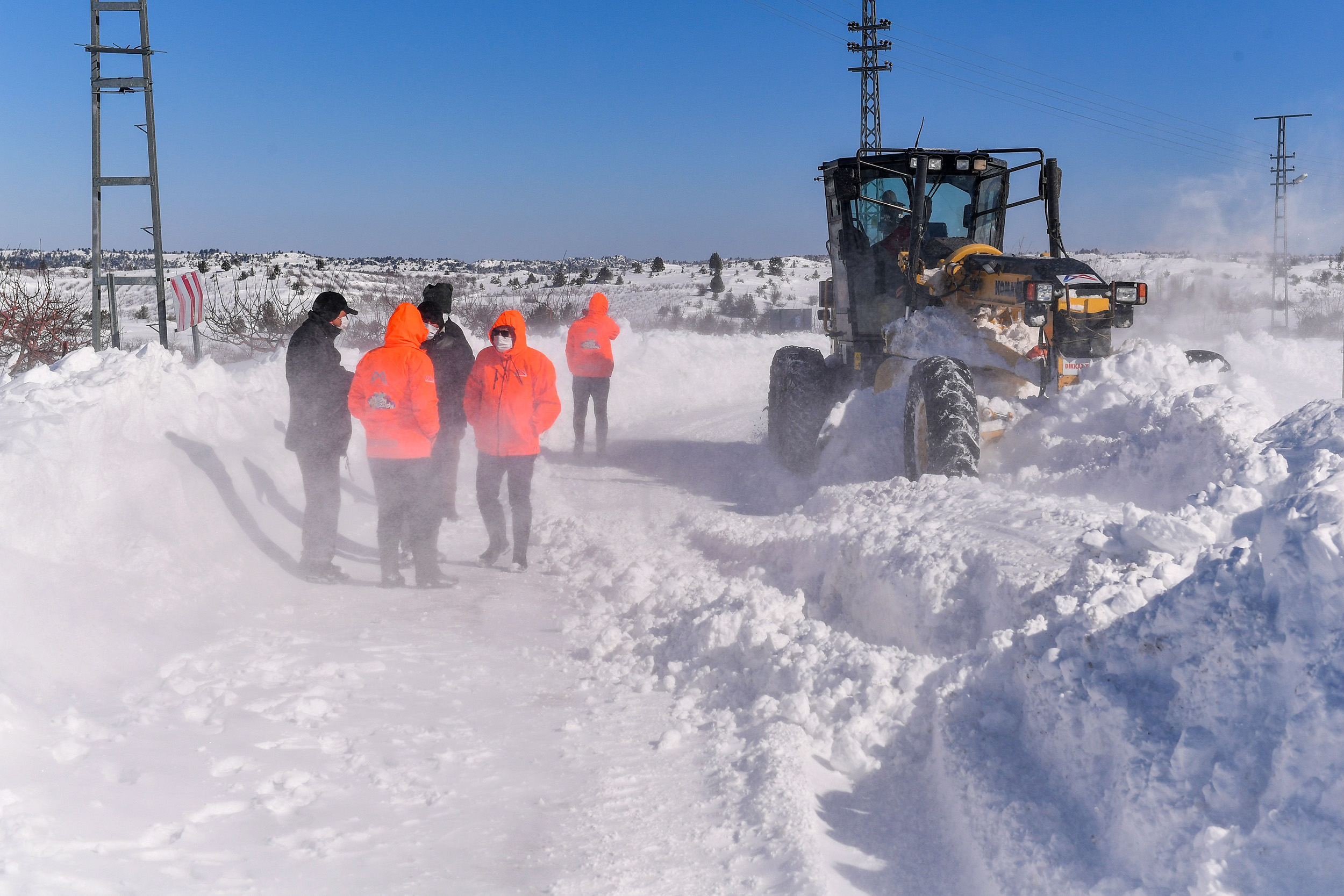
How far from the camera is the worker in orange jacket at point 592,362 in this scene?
10266 millimetres

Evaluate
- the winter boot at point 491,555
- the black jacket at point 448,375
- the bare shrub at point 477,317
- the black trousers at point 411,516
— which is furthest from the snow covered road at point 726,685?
the bare shrub at point 477,317

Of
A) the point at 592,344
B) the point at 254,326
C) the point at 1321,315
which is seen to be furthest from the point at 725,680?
the point at 1321,315

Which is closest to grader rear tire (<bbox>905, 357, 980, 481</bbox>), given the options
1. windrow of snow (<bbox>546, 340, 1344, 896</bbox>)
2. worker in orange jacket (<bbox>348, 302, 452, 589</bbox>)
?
windrow of snow (<bbox>546, 340, 1344, 896</bbox>)

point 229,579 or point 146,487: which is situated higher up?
point 146,487

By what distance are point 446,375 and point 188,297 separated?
6.61m

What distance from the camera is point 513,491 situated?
22.0 ft

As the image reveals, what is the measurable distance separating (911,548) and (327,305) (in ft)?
13.3

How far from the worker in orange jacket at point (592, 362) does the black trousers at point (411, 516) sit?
409 centimetres

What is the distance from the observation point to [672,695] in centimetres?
450

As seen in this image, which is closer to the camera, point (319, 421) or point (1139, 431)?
point (319, 421)

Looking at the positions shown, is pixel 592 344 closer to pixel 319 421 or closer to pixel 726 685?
pixel 319 421

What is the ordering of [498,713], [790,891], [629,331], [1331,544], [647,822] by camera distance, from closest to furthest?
[1331,544] → [790,891] → [647,822] → [498,713] → [629,331]

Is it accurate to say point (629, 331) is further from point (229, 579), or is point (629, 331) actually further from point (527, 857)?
point (527, 857)

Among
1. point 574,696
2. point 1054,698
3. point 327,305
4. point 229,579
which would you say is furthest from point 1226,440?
point 229,579
